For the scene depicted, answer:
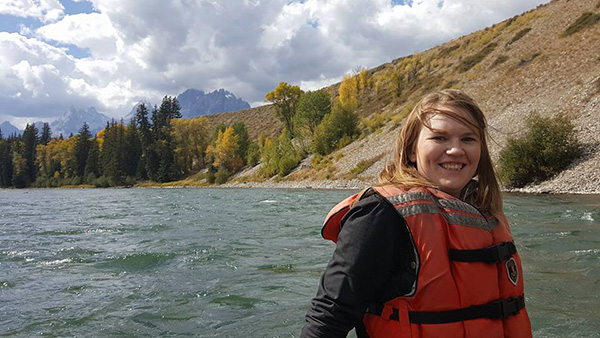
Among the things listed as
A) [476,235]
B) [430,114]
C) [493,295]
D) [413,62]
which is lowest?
[493,295]

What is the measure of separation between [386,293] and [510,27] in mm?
68705

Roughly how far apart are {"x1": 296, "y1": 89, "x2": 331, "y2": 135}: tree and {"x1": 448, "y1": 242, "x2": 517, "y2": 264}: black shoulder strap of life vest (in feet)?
207

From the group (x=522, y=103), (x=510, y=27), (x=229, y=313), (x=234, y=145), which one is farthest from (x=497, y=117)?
(x=234, y=145)

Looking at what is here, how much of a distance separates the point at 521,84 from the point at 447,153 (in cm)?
4460

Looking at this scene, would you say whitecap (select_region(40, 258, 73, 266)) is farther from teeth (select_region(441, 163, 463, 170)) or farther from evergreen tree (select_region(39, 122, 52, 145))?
evergreen tree (select_region(39, 122, 52, 145))

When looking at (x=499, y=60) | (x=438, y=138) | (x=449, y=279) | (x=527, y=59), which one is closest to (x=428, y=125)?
(x=438, y=138)

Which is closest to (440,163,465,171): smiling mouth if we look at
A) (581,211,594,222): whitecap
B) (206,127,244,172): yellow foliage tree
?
(581,211,594,222): whitecap

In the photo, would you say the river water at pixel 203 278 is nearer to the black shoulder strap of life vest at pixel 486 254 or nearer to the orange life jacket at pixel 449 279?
the orange life jacket at pixel 449 279

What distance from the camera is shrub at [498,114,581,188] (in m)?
24.6

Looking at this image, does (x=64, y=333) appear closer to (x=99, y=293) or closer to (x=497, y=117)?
(x=99, y=293)

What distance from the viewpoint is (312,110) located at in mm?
65688

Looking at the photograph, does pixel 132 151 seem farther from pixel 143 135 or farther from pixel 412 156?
pixel 412 156

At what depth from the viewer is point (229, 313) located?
18.1 ft

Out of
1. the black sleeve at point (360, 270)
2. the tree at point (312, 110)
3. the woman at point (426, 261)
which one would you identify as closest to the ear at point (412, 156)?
the woman at point (426, 261)
